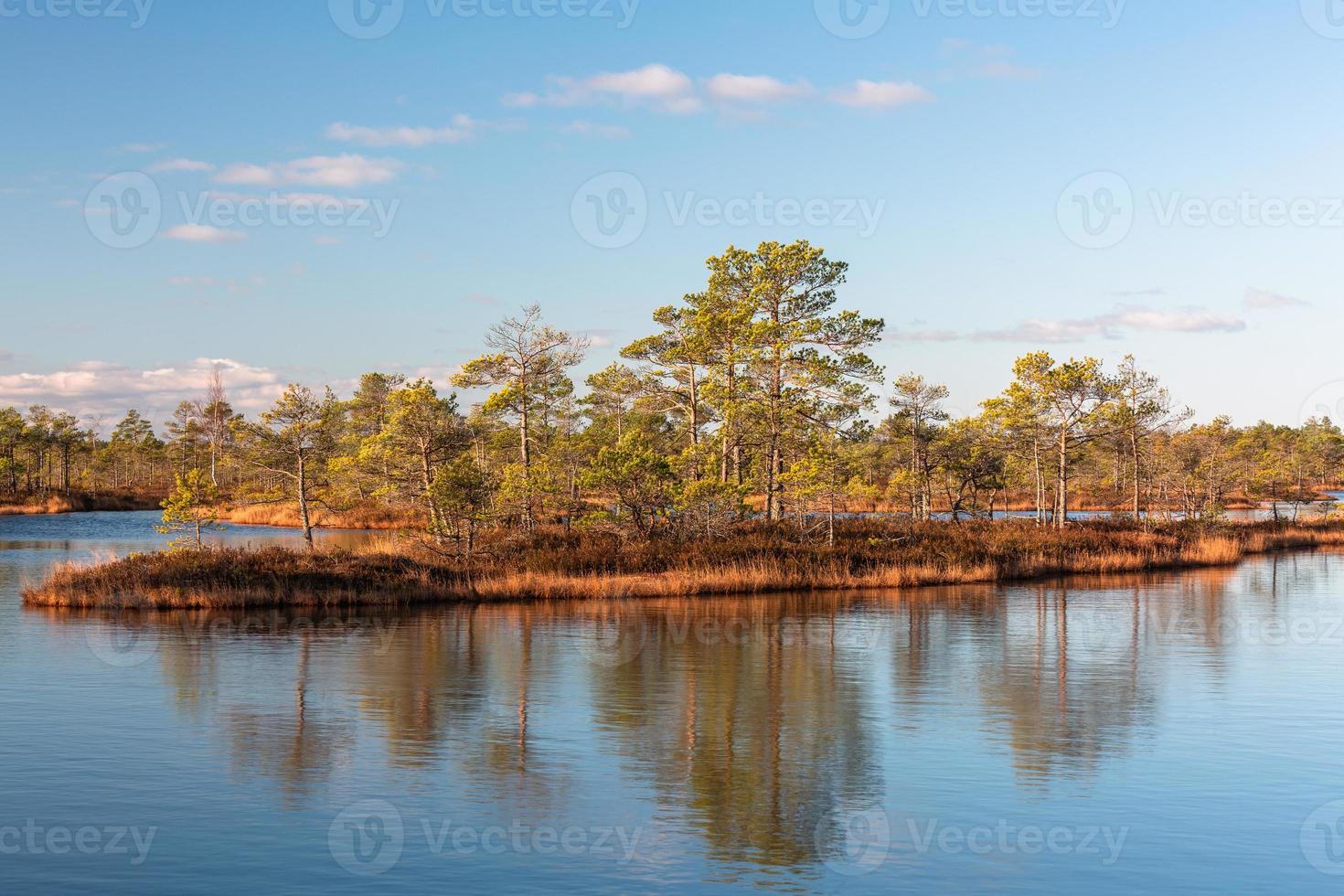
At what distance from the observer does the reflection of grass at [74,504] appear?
93938 millimetres

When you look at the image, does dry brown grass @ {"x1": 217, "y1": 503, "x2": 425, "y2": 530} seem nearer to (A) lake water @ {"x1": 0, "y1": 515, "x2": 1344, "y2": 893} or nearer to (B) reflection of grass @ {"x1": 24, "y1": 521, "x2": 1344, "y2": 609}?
(B) reflection of grass @ {"x1": 24, "y1": 521, "x2": 1344, "y2": 609}

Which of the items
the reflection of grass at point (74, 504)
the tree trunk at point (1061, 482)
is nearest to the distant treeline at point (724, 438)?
the tree trunk at point (1061, 482)

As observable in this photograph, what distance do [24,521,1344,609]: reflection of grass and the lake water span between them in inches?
125

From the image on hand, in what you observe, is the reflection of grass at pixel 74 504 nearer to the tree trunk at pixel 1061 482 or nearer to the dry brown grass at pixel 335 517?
the dry brown grass at pixel 335 517

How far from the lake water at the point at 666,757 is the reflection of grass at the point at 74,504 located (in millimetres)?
71940

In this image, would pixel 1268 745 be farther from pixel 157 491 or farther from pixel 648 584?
pixel 157 491

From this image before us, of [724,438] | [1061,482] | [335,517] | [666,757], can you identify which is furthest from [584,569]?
[335,517]

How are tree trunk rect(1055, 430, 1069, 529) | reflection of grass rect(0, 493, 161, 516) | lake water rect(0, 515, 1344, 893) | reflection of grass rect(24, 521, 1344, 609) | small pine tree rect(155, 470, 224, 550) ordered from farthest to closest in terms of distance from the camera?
reflection of grass rect(0, 493, 161, 516) < tree trunk rect(1055, 430, 1069, 529) < small pine tree rect(155, 470, 224, 550) < reflection of grass rect(24, 521, 1344, 609) < lake water rect(0, 515, 1344, 893)

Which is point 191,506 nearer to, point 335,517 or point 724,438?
point 724,438

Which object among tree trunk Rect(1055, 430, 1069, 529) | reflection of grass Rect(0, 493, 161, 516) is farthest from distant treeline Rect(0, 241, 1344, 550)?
reflection of grass Rect(0, 493, 161, 516)

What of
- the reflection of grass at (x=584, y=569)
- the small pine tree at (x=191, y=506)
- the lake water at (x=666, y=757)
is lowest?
the lake water at (x=666, y=757)

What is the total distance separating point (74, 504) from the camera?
9688 cm

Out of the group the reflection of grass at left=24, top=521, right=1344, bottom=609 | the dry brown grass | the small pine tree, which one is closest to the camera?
the reflection of grass at left=24, top=521, right=1344, bottom=609

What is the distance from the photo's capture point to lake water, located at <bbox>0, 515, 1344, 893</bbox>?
12.8 meters
